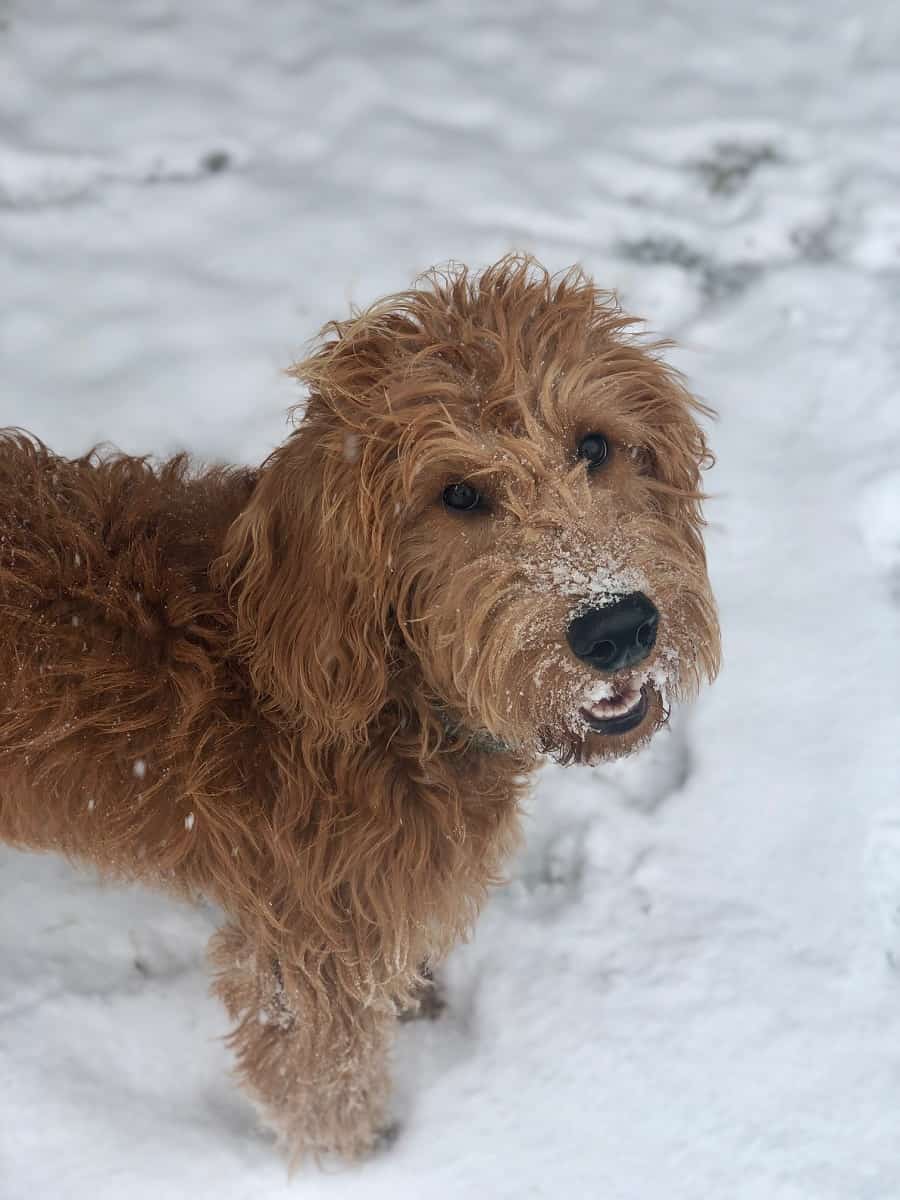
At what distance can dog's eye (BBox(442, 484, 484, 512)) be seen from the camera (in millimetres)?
1944

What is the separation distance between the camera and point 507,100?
4.33m

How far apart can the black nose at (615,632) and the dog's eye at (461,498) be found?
1.01 feet

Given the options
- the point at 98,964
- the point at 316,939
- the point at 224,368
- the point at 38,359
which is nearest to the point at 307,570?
the point at 316,939

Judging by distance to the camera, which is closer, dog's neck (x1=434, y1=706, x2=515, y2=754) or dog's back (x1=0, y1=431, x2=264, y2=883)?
dog's back (x1=0, y1=431, x2=264, y2=883)

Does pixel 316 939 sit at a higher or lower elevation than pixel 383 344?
lower

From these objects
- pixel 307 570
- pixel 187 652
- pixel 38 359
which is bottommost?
pixel 187 652

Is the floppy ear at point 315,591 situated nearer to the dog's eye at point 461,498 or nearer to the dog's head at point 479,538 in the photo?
the dog's head at point 479,538

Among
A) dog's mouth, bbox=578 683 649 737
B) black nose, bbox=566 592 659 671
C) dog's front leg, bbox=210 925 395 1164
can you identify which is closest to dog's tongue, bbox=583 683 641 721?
dog's mouth, bbox=578 683 649 737

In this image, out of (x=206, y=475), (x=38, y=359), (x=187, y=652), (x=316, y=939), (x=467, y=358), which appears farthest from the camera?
(x=38, y=359)

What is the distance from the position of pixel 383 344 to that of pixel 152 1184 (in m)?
2.09

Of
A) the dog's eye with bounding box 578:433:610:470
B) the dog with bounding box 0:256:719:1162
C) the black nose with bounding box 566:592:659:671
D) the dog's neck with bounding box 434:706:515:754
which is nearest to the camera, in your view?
the black nose with bounding box 566:592:659:671

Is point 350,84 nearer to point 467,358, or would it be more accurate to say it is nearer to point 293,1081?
point 467,358

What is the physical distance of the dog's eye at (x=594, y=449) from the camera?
2.02m

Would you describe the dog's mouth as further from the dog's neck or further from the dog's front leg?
the dog's front leg
